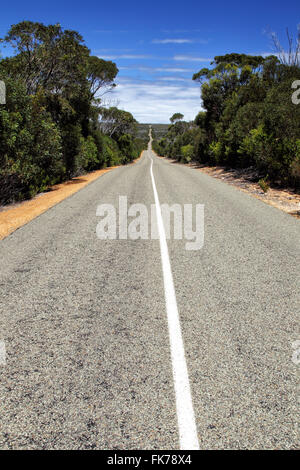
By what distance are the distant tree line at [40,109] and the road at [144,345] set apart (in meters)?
6.72

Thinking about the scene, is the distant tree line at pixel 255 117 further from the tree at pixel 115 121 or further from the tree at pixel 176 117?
the tree at pixel 176 117

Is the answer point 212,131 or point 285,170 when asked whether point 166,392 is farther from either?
point 212,131

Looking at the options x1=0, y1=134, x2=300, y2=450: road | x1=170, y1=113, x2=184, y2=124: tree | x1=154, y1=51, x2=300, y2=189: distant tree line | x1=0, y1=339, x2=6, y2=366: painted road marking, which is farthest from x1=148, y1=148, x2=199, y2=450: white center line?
x1=170, y1=113, x2=184, y2=124: tree

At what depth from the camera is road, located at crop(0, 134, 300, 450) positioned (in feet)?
7.54

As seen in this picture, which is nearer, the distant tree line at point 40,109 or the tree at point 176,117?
the distant tree line at point 40,109

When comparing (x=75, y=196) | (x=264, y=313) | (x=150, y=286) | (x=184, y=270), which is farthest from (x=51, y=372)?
(x=75, y=196)

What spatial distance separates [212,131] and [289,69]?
19.0 m

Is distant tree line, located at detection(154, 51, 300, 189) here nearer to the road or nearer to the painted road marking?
the road

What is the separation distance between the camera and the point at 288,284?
4.64 metres

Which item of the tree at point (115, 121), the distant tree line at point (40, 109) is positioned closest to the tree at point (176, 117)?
the tree at point (115, 121)

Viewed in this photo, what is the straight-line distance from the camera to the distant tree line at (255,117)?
1473 cm

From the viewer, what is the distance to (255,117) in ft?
64.1

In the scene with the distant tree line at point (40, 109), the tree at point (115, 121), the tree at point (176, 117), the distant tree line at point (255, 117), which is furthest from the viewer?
the tree at point (176, 117)

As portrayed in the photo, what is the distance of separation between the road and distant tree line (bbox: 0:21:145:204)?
265 inches
